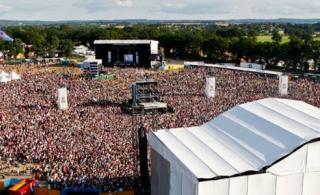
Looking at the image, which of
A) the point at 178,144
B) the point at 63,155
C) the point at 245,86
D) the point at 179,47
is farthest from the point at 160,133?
the point at 179,47

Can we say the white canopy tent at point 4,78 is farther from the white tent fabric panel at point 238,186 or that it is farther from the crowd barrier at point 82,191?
the white tent fabric panel at point 238,186

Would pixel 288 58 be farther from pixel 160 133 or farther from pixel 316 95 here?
pixel 160 133

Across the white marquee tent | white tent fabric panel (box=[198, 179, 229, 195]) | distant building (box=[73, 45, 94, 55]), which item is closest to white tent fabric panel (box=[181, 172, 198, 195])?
the white marquee tent

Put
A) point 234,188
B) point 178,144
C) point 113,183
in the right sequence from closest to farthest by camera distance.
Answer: point 234,188 → point 178,144 → point 113,183

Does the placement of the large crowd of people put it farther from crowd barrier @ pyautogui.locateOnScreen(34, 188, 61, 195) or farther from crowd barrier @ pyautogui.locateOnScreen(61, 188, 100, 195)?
crowd barrier @ pyautogui.locateOnScreen(61, 188, 100, 195)

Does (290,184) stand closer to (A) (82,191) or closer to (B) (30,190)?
(A) (82,191)

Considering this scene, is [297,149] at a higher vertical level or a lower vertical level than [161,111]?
higher

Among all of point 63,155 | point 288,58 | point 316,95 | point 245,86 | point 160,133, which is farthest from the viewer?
point 288,58

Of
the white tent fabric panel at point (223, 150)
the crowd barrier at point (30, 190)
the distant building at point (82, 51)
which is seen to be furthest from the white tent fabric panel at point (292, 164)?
the distant building at point (82, 51)
